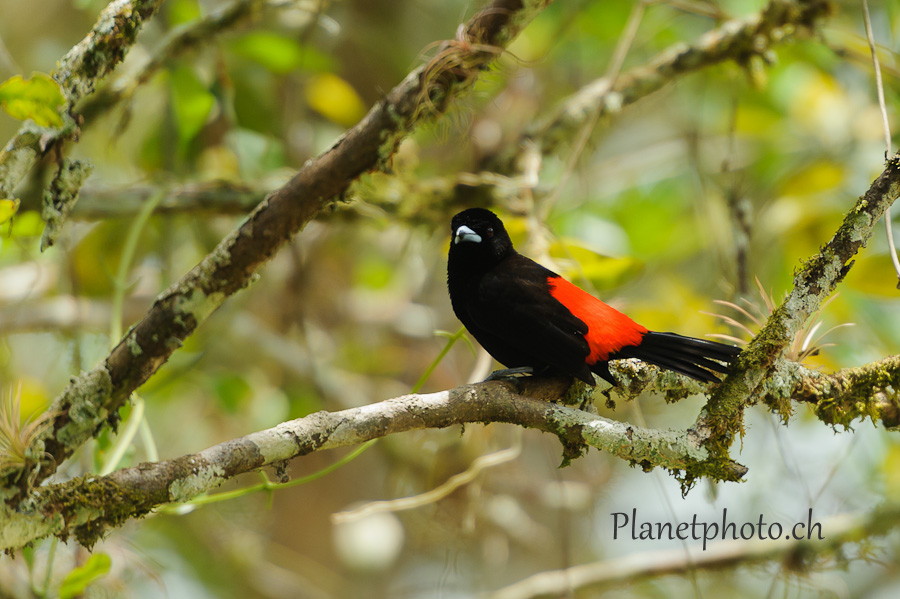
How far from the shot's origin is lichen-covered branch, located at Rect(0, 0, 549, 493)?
5.89 ft

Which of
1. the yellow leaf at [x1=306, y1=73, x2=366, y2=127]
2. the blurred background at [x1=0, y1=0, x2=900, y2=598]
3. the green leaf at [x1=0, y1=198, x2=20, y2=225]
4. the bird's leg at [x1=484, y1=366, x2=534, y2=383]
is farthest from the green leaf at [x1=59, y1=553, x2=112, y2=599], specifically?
the yellow leaf at [x1=306, y1=73, x2=366, y2=127]

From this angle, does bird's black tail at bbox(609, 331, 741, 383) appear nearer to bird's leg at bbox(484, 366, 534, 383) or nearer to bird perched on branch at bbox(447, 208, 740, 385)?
bird perched on branch at bbox(447, 208, 740, 385)

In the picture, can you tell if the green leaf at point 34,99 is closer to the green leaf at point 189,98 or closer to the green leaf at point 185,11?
the green leaf at point 189,98

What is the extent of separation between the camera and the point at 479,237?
2.69 meters

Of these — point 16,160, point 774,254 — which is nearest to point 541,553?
point 774,254

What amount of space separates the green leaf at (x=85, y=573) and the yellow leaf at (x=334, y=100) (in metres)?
3.15

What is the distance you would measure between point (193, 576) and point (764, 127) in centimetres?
523

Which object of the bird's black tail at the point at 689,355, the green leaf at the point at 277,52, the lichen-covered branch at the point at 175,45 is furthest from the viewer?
the green leaf at the point at 277,52

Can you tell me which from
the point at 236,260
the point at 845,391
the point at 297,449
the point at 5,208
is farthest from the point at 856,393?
the point at 5,208

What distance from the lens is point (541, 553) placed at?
515 centimetres

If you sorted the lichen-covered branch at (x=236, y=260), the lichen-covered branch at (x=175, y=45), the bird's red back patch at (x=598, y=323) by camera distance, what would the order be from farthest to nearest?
the lichen-covered branch at (x=175, y=45)
the bird's red back patch at (x=598, y=323)
the lichen-covered branch at (x=236, y=260)

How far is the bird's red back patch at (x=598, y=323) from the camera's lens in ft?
7.80

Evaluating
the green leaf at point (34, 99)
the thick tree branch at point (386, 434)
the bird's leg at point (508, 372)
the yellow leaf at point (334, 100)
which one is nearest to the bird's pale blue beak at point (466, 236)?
the bird's leg at point (508, 372)

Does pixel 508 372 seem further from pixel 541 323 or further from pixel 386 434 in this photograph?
pixel 386 434
